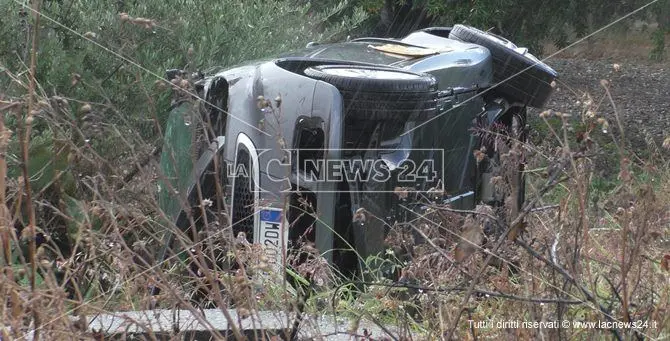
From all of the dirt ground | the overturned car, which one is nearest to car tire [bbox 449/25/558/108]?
the overturned car

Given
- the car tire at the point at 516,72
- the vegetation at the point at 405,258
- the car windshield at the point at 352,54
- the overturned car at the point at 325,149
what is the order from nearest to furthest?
the vegetation at the point at 405,258 < the overturned car at the point at 325,149 < the car windshield at the point at 352,54 < the car tire at the point at 516,72

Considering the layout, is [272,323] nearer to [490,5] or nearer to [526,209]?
[526,209]

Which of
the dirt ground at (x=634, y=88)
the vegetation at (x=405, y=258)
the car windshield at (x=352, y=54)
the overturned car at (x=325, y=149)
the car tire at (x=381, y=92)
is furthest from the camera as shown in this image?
the dirt ground at (x=634, y=88)

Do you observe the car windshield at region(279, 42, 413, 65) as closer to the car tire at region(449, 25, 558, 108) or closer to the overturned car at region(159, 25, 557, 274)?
the overturned car at region(159, 25, 557, 274)

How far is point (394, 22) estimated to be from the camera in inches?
631

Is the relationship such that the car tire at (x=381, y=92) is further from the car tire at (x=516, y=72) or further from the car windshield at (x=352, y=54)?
the car tire at (x=516, y=72)

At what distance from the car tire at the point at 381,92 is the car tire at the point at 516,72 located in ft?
4.67

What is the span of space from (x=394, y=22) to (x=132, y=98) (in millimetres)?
9208

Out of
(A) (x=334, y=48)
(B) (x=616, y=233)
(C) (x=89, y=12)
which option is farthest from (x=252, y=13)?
(B) (x=616, y=233)

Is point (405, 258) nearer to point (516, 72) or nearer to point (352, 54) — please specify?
point (352, 54)

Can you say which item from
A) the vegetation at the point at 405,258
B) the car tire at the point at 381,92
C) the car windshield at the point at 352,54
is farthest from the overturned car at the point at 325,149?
the vegetation at the point at 405,258

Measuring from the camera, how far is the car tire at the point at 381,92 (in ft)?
15.3

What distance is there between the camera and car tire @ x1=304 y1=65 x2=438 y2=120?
466 cm

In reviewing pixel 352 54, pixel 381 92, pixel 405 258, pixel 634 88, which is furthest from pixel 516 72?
pixel 634 88
